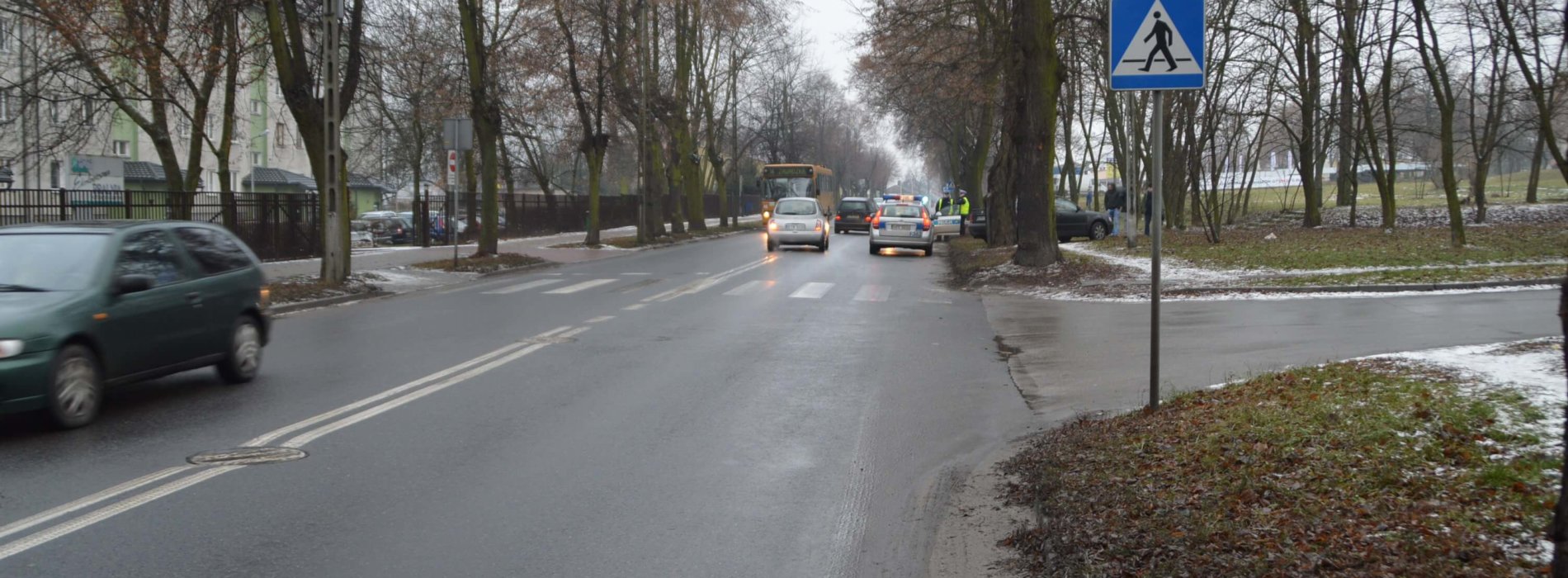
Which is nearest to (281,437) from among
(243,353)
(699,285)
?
(243,353)

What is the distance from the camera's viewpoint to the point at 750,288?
20.4 meters

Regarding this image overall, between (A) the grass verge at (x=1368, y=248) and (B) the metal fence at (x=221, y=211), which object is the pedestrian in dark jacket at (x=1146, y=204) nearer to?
(A) the grass verge at (x=1368, y=248)

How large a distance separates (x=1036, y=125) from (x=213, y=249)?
51.4 feet

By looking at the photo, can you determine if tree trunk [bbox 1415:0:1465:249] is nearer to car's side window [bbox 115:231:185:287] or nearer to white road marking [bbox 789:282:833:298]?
white road marking [bbox 789:282:833:298]

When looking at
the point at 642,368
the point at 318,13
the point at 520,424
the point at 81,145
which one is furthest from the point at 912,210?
the point at 520,424

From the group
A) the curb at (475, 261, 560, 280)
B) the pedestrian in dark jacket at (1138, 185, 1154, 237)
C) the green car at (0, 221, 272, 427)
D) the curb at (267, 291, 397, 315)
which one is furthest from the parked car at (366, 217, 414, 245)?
the green car at (0, 221, 272, 427)

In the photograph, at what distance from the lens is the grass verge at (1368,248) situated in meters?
19.9

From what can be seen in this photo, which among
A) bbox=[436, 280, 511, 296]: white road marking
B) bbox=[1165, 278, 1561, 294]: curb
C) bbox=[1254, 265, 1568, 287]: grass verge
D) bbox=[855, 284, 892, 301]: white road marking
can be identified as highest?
bbox=[1254, 265, 1568, 287]: grass verge

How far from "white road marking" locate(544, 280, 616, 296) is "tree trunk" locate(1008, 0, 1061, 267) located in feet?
26.1

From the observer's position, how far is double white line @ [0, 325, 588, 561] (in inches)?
212

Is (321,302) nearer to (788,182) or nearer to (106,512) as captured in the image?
(106,512)

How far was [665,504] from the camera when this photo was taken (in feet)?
20.2

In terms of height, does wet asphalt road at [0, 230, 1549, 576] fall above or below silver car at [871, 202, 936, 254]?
below

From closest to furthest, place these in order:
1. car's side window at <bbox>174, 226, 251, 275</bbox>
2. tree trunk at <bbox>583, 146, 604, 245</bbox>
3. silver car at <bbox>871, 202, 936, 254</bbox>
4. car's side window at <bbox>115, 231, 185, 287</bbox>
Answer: car's side window at <bbox>115, 231, 185, 287</bbox> → car's side window at <bbox>174, 226, 251, 275</bbox> → silver car at <bbox>871, 202, 936, 254</bbox> → tree trunk at <bbox>583, 146, 604, 245</bbox>
